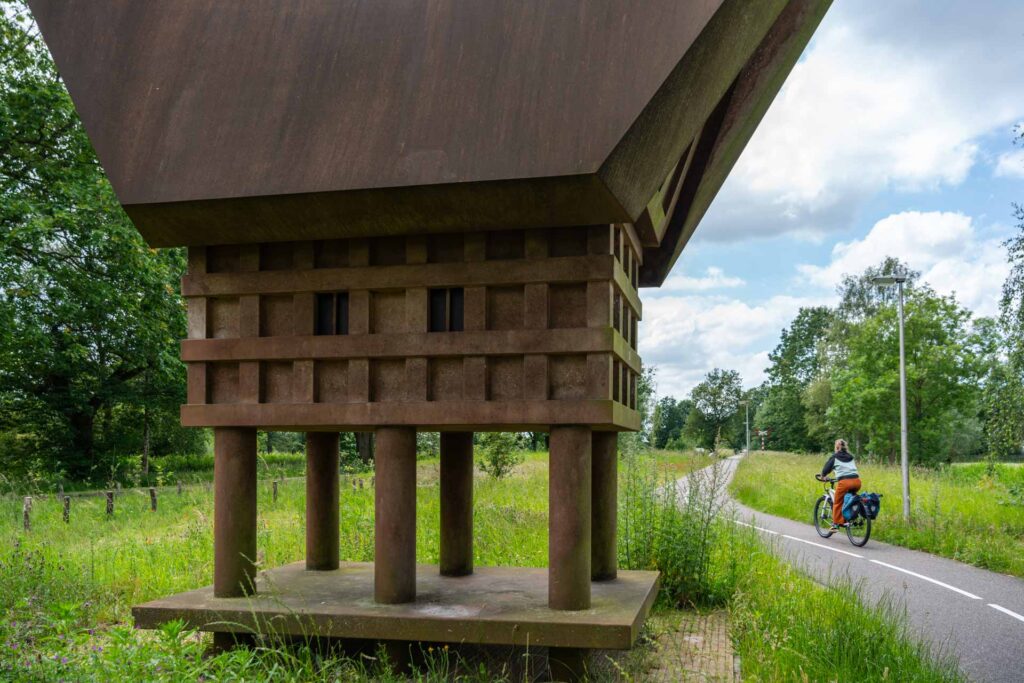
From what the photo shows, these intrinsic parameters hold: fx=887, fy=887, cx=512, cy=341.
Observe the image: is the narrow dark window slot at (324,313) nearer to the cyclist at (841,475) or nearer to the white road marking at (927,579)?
the white road marking at (927,579)

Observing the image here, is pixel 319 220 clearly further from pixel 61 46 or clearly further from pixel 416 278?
pixel 61 46

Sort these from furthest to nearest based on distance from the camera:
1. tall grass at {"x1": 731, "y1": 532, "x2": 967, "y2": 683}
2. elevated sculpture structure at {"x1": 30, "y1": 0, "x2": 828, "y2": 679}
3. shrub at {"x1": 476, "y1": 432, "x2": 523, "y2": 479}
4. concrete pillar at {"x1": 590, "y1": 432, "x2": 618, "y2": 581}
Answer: shrub at {"x1": 476, "y1": 432, "x2": 523, "y2": 479}, concrete pillar at {"x1": 590, "y1": 432, "x2": 618, "y2": 581}, tall grass at {"x1": 731, "y1": 532, "x2": 967, "y2": 683}, elevated sculpture structure at {"x1": 30, "y1": 0, "x2": 828, "y2": 679}

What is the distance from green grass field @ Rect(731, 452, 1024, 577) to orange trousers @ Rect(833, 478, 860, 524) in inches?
46.1

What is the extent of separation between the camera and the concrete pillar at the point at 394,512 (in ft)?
17.8

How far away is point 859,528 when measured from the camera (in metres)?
15.8

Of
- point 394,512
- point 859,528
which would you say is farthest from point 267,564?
point 859,528

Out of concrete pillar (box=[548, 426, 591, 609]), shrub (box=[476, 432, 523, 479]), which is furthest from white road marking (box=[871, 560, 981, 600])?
concrete pillar (box=[548, 426, 591, 609])

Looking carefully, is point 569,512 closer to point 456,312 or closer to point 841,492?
point 456,312

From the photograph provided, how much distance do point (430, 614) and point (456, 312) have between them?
1799mm

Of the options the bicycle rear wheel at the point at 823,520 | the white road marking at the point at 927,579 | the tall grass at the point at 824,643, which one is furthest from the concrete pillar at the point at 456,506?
the bicycle rear wheel at the point at 823,520

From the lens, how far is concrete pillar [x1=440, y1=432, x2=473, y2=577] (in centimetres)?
690

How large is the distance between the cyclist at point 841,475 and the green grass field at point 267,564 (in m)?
5.14

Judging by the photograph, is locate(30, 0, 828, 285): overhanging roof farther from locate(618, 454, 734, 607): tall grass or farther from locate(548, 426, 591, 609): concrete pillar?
locate(618, 454, 734, 607): tall grass

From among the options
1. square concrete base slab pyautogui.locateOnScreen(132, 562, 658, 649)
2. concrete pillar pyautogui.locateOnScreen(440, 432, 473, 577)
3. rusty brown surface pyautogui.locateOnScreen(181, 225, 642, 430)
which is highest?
rusty brown surface pyautogui.locateOnScreen(181, 225, 642, 430)
